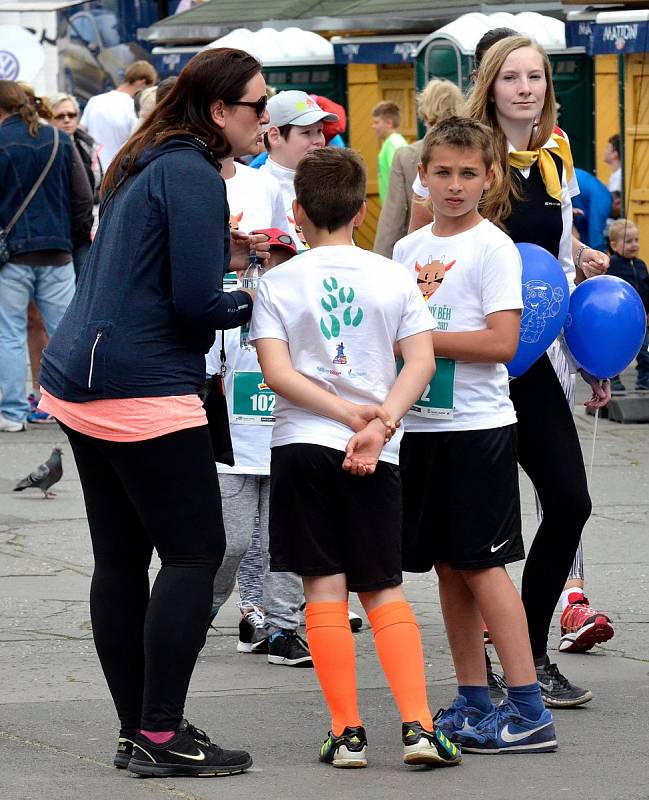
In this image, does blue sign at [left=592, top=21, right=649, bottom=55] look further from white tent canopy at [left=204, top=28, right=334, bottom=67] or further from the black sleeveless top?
the black sleeveless top

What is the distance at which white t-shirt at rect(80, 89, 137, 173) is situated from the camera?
1381 centimetres

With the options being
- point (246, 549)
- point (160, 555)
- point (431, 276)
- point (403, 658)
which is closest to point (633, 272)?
point (246, 549)

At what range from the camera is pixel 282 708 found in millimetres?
5051

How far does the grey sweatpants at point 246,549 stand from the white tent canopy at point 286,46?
12.6m

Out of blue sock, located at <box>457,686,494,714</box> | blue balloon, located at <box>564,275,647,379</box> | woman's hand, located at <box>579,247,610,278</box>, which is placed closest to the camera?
blue sock, located at <box>457,686,494,714</box>

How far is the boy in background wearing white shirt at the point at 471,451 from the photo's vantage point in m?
4.56

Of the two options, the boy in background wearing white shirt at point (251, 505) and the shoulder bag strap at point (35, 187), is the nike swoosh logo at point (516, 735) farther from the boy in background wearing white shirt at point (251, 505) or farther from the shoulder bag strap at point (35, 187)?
the shoulder bag strap at point (35, 187)

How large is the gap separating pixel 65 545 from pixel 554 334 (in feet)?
10.9

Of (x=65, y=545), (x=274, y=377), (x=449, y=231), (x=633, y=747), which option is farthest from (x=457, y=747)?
(x=65, y=545)

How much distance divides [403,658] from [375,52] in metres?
13.9

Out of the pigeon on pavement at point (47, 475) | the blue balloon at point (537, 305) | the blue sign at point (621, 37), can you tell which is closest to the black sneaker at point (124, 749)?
the blue balloon at point (537, 305)

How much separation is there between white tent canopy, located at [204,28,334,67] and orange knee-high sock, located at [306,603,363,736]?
13.9m

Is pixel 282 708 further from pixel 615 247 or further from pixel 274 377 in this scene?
pixel 615 247

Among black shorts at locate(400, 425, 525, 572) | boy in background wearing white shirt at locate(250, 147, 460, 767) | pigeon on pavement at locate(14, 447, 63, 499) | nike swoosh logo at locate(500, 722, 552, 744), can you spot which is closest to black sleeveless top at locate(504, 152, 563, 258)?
black shorts at locate(400, 425, 525, 572)
